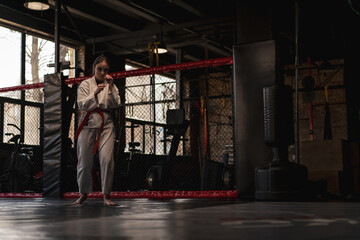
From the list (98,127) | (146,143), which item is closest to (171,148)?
(98,127)

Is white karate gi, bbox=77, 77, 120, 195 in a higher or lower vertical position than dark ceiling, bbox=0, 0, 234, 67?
lower

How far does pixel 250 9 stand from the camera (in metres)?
5.11

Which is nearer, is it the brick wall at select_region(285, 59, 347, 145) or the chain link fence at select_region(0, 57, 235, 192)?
the chain link fence at select_region(0, 57, 235, 192)

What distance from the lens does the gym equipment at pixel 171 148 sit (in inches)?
300

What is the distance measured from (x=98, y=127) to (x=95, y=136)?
11 centimetres

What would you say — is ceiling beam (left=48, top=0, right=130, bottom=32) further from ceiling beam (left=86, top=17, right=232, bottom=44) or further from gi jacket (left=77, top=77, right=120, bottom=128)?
gi jacket (left=77, top=77, right=120, bottom=128)

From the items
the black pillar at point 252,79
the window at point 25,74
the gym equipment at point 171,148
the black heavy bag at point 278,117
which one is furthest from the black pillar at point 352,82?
the black heavy bag at point 278,117

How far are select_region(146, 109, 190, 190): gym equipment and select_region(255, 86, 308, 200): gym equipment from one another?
3.11 meters

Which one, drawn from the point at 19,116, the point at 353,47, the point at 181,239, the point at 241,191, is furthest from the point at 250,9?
the point at 353,47

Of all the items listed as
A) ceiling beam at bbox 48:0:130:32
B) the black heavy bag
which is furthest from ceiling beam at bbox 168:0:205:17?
the black heavy bag

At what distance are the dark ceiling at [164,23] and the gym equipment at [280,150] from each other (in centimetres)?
581

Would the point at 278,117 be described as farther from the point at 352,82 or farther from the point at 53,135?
the point at 352,82

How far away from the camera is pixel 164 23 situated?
45.3 feet

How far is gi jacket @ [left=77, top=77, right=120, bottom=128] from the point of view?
428 cm
